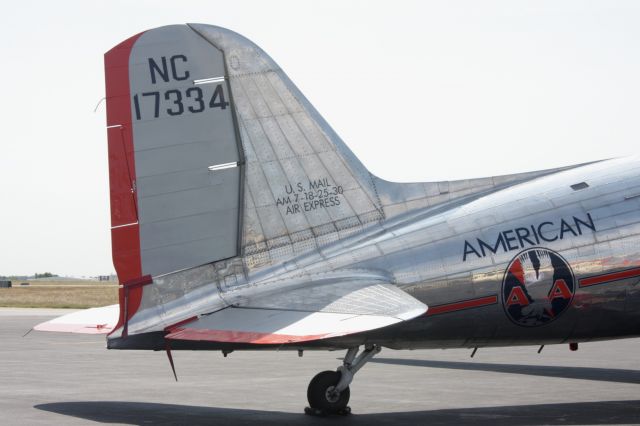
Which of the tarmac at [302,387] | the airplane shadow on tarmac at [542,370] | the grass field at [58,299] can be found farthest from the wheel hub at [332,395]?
the grass field at [58,299]

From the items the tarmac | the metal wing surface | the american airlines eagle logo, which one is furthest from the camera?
the tarmac

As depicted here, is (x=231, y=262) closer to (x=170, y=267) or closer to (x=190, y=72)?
(x=170, y=267)

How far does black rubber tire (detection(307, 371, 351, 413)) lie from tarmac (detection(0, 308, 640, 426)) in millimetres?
231

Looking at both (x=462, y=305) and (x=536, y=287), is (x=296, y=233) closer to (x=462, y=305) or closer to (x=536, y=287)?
(x=462, y=305)

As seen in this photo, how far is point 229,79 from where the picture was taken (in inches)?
625

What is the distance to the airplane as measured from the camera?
15039mm

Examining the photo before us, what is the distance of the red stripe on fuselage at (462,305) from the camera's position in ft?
51.6

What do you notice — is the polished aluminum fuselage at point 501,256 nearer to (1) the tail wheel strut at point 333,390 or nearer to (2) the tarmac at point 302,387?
(1) the tail wheel strut at point 333,390

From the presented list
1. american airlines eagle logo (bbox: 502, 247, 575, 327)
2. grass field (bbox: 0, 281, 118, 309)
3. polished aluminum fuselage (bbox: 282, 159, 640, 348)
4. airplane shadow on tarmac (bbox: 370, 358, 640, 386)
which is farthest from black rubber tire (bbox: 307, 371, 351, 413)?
grass field (bbox: 0, 281, 118, 309)

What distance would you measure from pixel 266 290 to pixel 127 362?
46.3 feet

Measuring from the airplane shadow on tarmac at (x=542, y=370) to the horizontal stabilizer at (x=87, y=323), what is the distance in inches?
444

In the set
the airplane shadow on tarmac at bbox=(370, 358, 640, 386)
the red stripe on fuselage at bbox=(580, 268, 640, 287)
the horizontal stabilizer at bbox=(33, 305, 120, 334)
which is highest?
the horizontal stabilizer at bbox=(33, 305, 120, 334)

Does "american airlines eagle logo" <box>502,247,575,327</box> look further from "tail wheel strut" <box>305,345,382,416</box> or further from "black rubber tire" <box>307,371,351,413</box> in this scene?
"black rubber tire" <box>307,371,351,413</box>

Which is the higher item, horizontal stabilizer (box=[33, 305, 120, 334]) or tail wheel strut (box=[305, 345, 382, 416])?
horizontal stabilizer (box=[33, 305, 120, 334])
